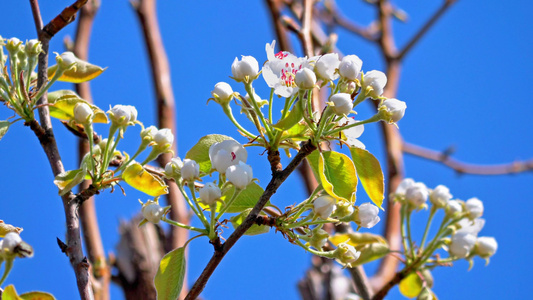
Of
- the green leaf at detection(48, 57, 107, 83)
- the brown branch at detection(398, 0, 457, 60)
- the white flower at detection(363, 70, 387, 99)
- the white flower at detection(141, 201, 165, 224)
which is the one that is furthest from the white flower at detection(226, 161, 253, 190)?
the brown branch at detection(398, 0, 457, 60)

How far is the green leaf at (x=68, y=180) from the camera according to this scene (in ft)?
3.76

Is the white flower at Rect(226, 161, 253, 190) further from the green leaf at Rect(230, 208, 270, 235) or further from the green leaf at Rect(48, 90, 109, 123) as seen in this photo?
the green leaf at Rect(48, 90, 109, 123)

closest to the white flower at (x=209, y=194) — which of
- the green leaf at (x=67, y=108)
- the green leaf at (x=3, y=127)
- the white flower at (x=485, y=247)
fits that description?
the green leaf at (x=67, y=108)

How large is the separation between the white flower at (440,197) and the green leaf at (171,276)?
0.77 metres

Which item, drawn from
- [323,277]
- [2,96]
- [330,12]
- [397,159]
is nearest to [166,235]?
[323,277]

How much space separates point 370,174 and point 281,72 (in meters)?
0.25

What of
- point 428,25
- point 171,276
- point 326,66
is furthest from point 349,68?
point 428,25

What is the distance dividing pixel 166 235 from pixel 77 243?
1.51m

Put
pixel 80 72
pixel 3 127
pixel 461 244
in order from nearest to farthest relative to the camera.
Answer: pixel 3 127, pixel 80 72, pixel 461 244

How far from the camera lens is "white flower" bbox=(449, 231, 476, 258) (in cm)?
155

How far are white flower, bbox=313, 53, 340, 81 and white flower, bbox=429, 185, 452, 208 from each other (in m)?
0.70

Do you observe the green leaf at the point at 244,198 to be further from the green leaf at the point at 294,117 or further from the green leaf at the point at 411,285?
the green leaf at the point at 411,285

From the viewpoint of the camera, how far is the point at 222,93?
1.13 meters

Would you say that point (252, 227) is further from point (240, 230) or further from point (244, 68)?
point (244, 68)
